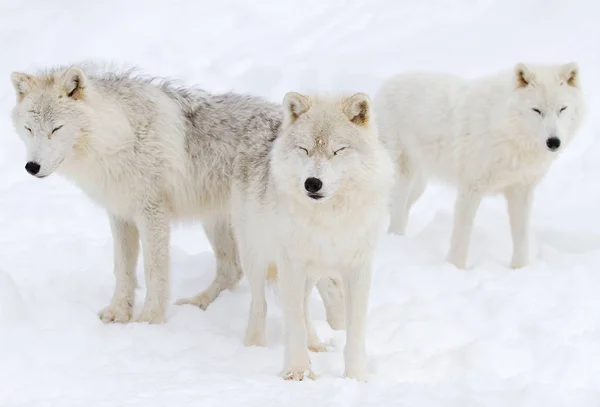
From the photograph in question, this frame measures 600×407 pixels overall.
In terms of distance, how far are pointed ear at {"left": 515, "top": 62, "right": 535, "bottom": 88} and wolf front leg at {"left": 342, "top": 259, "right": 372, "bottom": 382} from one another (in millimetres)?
3304

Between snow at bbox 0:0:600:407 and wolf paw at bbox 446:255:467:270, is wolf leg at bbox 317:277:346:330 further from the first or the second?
wolf paw at bbox 446:255:467:270

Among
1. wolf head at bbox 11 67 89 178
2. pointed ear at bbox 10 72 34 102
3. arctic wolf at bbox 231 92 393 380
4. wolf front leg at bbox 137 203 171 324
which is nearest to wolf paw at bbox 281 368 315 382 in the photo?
arctic wolf at bbox 231 92 393 380

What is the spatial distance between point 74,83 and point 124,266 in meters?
1.53

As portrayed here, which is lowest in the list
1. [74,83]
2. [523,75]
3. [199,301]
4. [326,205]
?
[199,301]

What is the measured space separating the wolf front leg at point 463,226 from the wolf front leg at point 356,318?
2.86m

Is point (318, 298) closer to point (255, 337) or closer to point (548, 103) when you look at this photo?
point (255, 337)

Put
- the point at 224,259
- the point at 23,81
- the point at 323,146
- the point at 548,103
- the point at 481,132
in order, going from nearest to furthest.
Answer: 1. the point at 323,146
2. the point at 23,81
3. the point at 224,259
4. the point at 548,103
5. the point at 481,132

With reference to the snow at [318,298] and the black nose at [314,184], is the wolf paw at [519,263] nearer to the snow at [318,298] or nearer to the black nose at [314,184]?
the snow at [318,298]

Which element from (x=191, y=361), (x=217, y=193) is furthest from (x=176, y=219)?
(x=191, y=361)

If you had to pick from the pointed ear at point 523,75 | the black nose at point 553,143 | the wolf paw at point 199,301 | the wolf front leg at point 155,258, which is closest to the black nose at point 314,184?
the wolf front leg at point 155,258

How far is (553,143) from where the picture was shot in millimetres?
7043

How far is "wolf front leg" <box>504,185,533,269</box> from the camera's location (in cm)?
761

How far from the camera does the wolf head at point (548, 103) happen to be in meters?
7.14

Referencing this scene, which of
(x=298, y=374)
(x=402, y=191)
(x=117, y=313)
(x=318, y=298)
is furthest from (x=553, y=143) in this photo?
(x=117, y=313)
